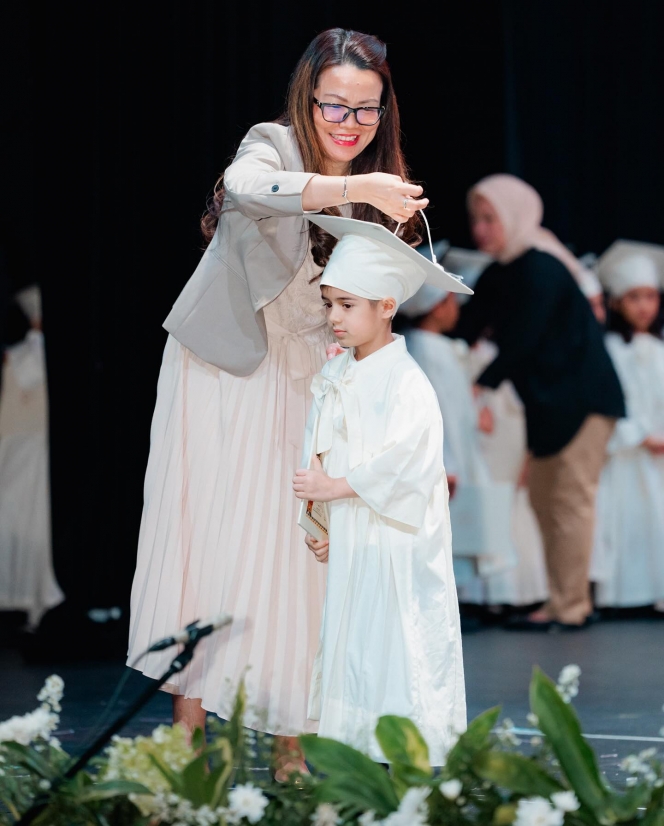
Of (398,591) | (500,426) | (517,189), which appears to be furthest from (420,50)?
(398,591)

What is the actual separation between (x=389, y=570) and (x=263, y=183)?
0.79 meters

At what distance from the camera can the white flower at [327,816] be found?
173cm

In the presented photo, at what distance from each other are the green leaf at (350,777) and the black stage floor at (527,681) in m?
1.15

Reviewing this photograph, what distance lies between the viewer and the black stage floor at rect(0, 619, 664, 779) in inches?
136

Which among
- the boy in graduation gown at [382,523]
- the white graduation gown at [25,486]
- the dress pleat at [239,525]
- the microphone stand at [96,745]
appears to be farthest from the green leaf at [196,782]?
the white graduation gown at [25,486]

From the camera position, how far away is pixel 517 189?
6.13 meters

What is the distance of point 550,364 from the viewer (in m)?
6.18

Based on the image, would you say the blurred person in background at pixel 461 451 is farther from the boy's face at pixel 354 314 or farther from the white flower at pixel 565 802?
the white flower at pixel 565 802

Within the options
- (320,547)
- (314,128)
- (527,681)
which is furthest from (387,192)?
(527,681)

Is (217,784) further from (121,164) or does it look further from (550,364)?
(550,364)

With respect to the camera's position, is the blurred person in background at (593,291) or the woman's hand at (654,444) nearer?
the blurred person in background at (593,291)

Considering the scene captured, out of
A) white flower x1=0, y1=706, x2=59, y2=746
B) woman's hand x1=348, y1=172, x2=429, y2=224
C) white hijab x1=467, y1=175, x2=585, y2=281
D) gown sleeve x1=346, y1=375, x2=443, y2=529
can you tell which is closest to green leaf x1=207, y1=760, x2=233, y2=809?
white flower x1=0, y1=706, x2=59, y2=746

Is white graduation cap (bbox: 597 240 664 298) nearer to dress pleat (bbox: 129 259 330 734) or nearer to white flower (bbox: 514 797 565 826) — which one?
dress pleat (bbox: 129 259 330 734)

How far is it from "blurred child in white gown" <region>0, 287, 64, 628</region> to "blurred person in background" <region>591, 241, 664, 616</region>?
9.26 ft
